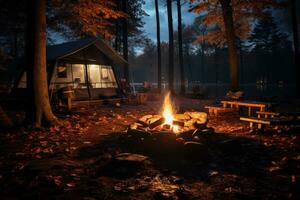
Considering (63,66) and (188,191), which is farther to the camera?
(63,66)

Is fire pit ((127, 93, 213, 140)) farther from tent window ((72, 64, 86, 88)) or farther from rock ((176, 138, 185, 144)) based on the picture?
tent window ((72, 64, 86, 88))

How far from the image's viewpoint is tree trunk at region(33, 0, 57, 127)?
938 cm

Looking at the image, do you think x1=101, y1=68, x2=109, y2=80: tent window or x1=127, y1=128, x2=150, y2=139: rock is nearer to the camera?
x1=127, y1=128, x2=150, y2=139: rock

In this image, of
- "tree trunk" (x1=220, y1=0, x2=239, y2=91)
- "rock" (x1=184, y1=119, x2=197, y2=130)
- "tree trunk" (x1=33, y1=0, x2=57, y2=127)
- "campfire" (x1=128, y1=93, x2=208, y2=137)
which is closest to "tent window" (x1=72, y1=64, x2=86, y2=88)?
"tree trunk" (x1=33, y1=0, x2=57, y2=127)

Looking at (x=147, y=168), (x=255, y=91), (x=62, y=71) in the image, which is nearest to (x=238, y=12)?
(x=62, y=71)

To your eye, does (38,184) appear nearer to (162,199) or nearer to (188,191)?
(162,199)

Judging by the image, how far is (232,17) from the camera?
14539 mm

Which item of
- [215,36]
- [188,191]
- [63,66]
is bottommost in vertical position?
[188,191]

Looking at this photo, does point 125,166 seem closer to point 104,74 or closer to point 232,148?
point 232,148

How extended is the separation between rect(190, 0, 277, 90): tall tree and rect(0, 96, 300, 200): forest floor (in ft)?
22.9

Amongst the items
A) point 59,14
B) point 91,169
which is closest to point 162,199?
point 91,169

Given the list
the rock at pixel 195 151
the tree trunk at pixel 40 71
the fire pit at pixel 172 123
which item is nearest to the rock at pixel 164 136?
the rock at pixel 195 151

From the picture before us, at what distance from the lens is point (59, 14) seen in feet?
43.1

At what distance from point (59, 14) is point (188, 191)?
39.6 ft
